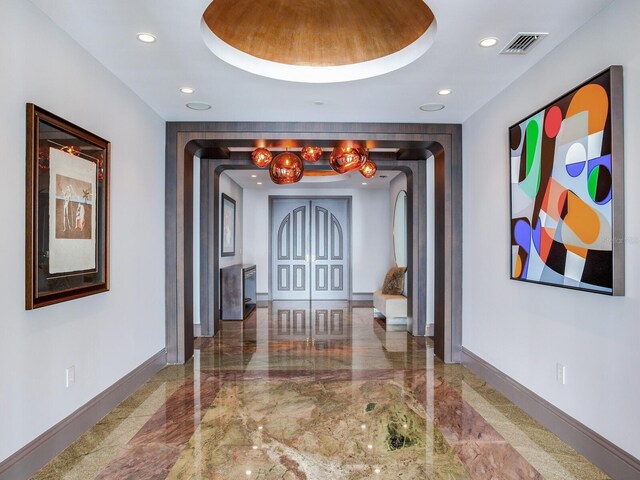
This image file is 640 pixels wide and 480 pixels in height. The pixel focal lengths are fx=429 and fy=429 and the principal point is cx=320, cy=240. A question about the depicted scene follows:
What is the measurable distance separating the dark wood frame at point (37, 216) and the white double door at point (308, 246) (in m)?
6.48

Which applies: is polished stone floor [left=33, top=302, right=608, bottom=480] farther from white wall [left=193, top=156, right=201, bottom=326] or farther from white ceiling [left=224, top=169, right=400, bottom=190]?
white ceiling [left=224, top=169, right=400, bottom=190]

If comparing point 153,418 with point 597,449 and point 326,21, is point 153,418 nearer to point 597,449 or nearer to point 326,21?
point 597,449

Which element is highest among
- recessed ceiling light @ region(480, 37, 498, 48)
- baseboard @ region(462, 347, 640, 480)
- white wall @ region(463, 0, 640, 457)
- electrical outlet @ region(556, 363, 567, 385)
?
recessed ceiling light @ region(480, 37, 498, 48)

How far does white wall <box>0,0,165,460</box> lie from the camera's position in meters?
2.18

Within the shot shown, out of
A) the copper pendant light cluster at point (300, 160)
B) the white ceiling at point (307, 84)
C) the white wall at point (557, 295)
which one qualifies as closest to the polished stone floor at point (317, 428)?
the white wall at point (557, 295)

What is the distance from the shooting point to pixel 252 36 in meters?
3.23

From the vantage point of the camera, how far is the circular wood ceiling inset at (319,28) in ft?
9.89

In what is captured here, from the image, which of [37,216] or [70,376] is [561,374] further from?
[37,216]

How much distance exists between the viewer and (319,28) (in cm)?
332

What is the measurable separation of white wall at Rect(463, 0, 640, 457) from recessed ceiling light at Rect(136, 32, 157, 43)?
264 cm

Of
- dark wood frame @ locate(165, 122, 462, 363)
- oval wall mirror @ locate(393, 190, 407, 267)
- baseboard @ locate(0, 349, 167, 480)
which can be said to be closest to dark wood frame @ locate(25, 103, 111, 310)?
baseboard @ locate(0, 349, 167, 480)

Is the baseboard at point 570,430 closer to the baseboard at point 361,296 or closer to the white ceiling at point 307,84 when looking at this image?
the white ceiling at point 307,84

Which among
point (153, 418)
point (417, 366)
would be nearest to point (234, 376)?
point (153, 418)

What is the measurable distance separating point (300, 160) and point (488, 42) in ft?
8.20
